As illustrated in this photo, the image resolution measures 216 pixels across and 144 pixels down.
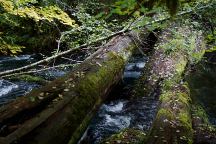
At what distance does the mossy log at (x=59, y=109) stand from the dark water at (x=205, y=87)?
2481mm

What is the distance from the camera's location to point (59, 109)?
4.54m

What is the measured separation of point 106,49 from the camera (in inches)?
276

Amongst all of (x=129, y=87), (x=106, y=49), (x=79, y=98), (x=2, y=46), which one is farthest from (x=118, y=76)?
(x=2, y=46)

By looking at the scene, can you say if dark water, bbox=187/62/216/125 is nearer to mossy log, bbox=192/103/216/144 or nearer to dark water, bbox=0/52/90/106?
mossy log, bbox=192/103/216/144

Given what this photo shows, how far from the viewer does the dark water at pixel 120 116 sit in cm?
591

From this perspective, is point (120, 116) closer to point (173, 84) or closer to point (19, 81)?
point (173, 84)

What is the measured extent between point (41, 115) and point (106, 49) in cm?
302

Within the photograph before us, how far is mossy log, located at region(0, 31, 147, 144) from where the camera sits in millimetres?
4055

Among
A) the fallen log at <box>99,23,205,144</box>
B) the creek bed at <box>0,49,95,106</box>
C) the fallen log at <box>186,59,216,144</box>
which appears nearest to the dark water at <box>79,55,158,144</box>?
the fallen log at <box>99,23,205,144</box>

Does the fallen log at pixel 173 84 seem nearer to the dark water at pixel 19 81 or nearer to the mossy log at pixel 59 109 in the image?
the mossy log at pixel 59 109

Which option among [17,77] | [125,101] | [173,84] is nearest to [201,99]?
[173,84]

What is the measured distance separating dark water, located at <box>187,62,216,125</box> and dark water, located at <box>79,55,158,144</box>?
139cm

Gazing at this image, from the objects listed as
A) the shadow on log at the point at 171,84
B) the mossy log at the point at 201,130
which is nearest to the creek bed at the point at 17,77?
the shadow on log at the point at 171,84

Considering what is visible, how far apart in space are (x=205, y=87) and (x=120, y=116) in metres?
3.03
